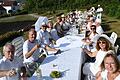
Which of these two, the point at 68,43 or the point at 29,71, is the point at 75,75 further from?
the point at 68,43

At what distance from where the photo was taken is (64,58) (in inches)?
264

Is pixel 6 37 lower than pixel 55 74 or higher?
lower

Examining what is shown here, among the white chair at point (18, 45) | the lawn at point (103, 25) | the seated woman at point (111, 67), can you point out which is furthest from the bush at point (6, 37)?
the seated woman at point (111, 67)

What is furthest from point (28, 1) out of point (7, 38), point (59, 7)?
point (7, 38)

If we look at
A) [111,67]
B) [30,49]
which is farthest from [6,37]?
[111,67]

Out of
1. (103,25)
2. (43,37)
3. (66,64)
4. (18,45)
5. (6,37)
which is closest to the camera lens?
(66,64)

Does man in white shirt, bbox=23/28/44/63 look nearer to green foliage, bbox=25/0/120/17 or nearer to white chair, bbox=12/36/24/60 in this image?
white chair, bbox=12/36/24/60

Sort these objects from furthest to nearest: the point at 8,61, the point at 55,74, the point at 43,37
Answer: the point at 43,37 < the point at 8,61 < the point at 55,74

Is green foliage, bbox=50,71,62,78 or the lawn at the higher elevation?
green foliage, bbox=50,71,62,78

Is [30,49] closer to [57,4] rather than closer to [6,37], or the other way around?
[6,37]

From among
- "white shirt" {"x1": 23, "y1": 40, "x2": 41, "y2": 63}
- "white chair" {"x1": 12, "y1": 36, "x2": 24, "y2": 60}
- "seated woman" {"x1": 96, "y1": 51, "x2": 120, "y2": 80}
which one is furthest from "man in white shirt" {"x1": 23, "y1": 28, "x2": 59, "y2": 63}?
"seated woman" {"x1": 96, "y1": 51, "x2": 120, "y2": 80}

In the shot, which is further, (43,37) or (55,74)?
(43,37)

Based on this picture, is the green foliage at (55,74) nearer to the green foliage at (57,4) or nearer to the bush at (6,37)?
the bush at (6,37)

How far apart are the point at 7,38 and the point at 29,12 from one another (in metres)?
62.5
